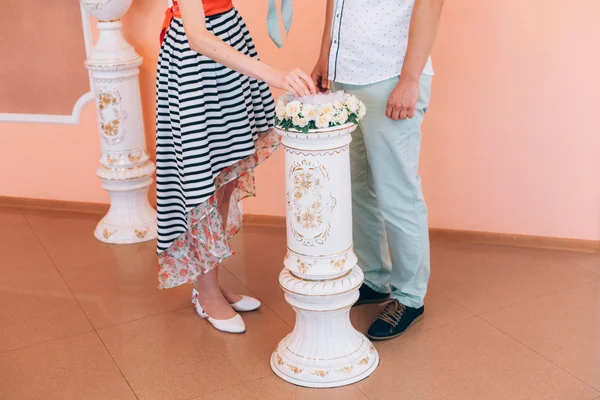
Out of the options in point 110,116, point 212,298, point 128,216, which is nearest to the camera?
point 212,298

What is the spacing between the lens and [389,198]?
97.7 inches

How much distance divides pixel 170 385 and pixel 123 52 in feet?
5.06

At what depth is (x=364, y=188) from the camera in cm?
268

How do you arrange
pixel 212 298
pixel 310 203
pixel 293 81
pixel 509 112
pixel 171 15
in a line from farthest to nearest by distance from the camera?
pixel 509 112
pixel 212 298
pixel 171 15
pixel 310 203
pixel 293 81

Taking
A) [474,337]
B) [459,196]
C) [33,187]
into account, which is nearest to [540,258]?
[459,196]

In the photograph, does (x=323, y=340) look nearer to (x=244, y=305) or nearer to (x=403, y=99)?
(x=244, y=305)

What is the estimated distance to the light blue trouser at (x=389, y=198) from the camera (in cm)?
241

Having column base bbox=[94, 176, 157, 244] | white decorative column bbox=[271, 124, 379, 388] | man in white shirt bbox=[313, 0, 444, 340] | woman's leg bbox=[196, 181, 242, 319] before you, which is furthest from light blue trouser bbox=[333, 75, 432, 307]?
column base bbox=[94, 176, 157, 244]

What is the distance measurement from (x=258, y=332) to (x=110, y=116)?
1246 millimetres

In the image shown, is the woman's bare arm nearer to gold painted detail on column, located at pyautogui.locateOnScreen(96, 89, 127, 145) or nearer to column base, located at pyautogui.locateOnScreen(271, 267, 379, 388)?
column base, located at pyautogui.locateOnScreen(271, 267, 379, 388)

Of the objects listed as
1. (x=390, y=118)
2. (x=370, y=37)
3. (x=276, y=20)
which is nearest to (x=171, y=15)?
(x=276, y=20)

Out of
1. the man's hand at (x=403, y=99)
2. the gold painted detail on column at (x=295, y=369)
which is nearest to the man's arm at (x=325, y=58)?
the man's hand at (x=403, y=99)

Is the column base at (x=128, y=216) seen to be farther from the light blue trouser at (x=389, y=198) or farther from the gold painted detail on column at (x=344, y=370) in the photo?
the gold painted detail on column at (x=344, y=370)

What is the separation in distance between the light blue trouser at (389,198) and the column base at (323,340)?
10.2 inches
